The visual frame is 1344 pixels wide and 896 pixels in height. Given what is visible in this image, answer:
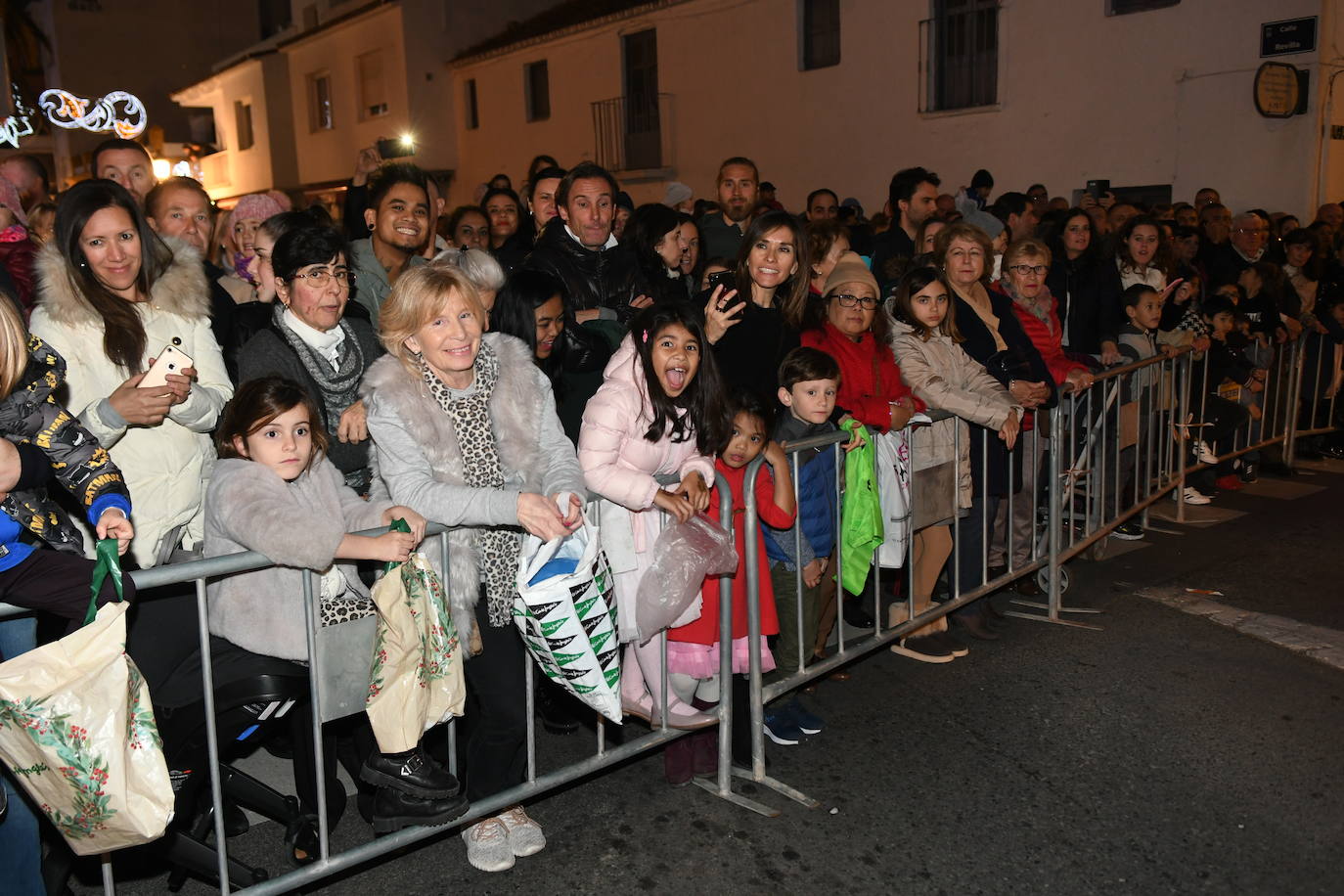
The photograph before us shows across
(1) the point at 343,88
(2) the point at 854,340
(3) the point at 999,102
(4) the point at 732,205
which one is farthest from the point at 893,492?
(1) the point at 343,88

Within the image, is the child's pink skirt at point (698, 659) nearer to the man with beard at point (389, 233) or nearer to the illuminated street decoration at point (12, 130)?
the man with beard at point (389, 233)

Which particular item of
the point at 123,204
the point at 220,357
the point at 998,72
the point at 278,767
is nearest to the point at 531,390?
the point at 220,357

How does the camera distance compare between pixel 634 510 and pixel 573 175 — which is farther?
pixel 573 175

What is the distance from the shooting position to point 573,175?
5.48m

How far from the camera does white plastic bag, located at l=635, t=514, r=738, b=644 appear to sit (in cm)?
381

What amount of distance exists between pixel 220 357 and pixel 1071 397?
14.4 ft

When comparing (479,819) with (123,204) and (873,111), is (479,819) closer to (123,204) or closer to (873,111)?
(123,204)

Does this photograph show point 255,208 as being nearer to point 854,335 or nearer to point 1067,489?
point 854,335

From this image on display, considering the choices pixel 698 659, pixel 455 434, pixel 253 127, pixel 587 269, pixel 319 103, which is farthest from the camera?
pixel 253 127

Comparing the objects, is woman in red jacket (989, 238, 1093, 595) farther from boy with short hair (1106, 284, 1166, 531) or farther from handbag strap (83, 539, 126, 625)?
handbag strap (83, 539, 126, 625)

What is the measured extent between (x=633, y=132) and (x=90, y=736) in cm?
2264

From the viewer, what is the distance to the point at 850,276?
5.11 metres

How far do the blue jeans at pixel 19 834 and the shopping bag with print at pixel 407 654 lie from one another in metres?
0.96

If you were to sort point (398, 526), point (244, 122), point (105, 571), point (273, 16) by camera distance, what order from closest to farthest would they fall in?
point (105, 571) < point (398, 526) < point (244, 122) < point (273, 16)
